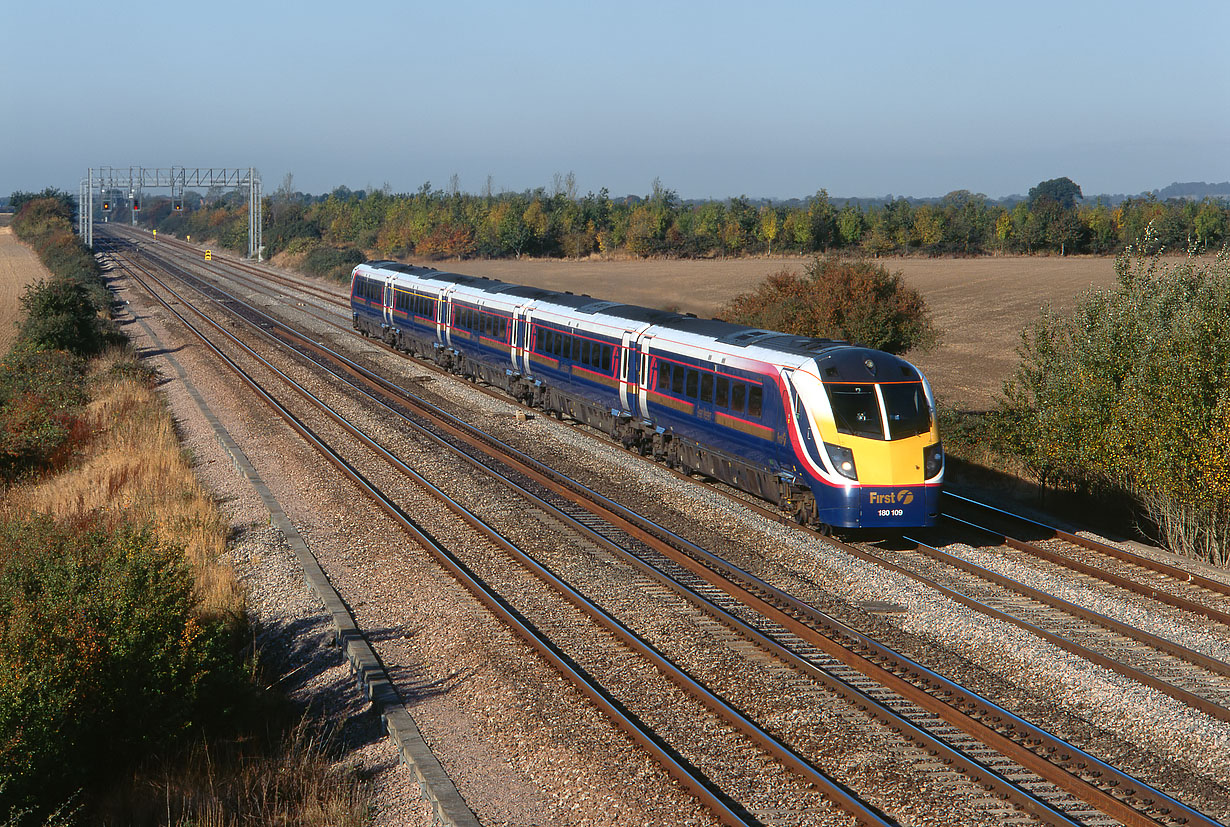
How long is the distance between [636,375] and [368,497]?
5840 millimetres

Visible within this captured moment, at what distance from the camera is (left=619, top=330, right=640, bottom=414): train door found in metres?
21.3

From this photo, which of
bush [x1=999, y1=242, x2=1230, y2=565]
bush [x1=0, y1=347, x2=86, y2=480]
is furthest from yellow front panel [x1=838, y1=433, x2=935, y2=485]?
bush [x1=0, y1=347, x2=86, y2=480]

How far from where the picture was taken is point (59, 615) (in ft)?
31.2

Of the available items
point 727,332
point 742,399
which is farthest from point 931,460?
point 727,332

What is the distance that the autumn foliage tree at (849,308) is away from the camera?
1117 inches

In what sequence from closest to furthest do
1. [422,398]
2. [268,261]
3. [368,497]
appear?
1. [368,497]
2. [422,398]
3. [268,261]

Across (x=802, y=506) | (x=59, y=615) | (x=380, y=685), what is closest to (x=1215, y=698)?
(x=802, y=506)

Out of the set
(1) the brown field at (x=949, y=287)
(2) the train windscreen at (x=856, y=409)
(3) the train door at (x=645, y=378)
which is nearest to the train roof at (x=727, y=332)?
(2) the train windscreen at (x=856, y=409)

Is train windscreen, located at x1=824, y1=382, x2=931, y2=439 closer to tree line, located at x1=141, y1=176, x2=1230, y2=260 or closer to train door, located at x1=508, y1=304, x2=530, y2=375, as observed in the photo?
train door, located at x1=508, y1=304, x2=530, y2=375

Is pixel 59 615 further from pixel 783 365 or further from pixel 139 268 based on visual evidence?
pixel 139 268

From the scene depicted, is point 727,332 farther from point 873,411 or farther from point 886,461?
point 886,461

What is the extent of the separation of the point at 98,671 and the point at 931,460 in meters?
11.0

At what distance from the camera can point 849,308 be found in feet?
94.0

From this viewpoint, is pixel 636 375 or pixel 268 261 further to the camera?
pixel 268 261
